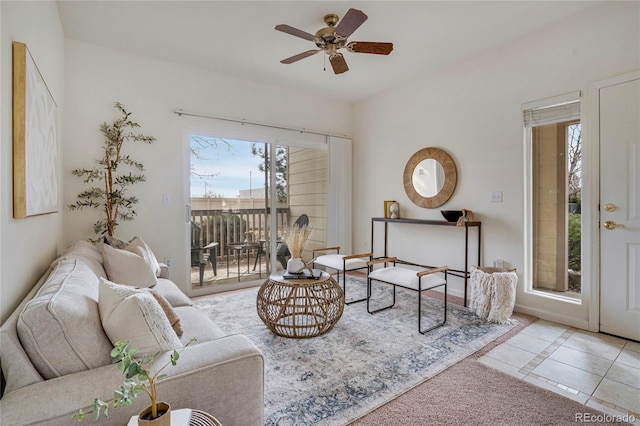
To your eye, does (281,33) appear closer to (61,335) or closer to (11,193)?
(11,193)

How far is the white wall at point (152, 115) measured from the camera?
3156 millimetres

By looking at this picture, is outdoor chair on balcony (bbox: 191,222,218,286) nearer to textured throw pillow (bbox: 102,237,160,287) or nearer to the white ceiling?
textured throw pillow (bbox: 102,237,160,287)

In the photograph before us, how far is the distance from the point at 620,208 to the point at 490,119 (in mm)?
1427

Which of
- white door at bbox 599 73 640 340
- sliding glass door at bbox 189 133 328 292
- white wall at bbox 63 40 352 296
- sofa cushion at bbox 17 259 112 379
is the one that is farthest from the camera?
sliding glass door at bbox 189 133 328 292

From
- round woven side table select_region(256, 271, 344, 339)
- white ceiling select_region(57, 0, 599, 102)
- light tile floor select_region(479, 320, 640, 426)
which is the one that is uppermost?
white ceiling select_region(57, 0, 599, 102)

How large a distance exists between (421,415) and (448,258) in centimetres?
247

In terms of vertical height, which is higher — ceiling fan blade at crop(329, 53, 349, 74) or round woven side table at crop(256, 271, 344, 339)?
ceiling fan blade at crop(329, 53, 349, 74)

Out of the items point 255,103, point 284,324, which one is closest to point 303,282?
point 284,324

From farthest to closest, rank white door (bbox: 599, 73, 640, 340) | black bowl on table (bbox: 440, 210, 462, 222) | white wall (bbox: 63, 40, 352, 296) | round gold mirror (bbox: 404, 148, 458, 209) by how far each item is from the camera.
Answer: round gold mirror (bbox: 404, 148, 458, 209), black bowl on table (bbox: 440, 210, 462, 222), white wall (bbox: 63, 40, 352, 296), white door (bbox: 599, 73, 640, 340)

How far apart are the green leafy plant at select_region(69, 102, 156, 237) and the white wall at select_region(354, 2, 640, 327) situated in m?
3.17

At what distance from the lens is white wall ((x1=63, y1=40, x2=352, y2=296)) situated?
3.16 m

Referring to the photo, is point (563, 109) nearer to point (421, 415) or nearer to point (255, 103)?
point (421, 415)

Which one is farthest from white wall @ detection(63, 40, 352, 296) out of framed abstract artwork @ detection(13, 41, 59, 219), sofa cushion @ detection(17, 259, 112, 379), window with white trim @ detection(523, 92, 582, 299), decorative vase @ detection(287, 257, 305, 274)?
window with white trim @ detection(523, 92, 582, 299)

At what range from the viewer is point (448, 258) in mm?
3854
